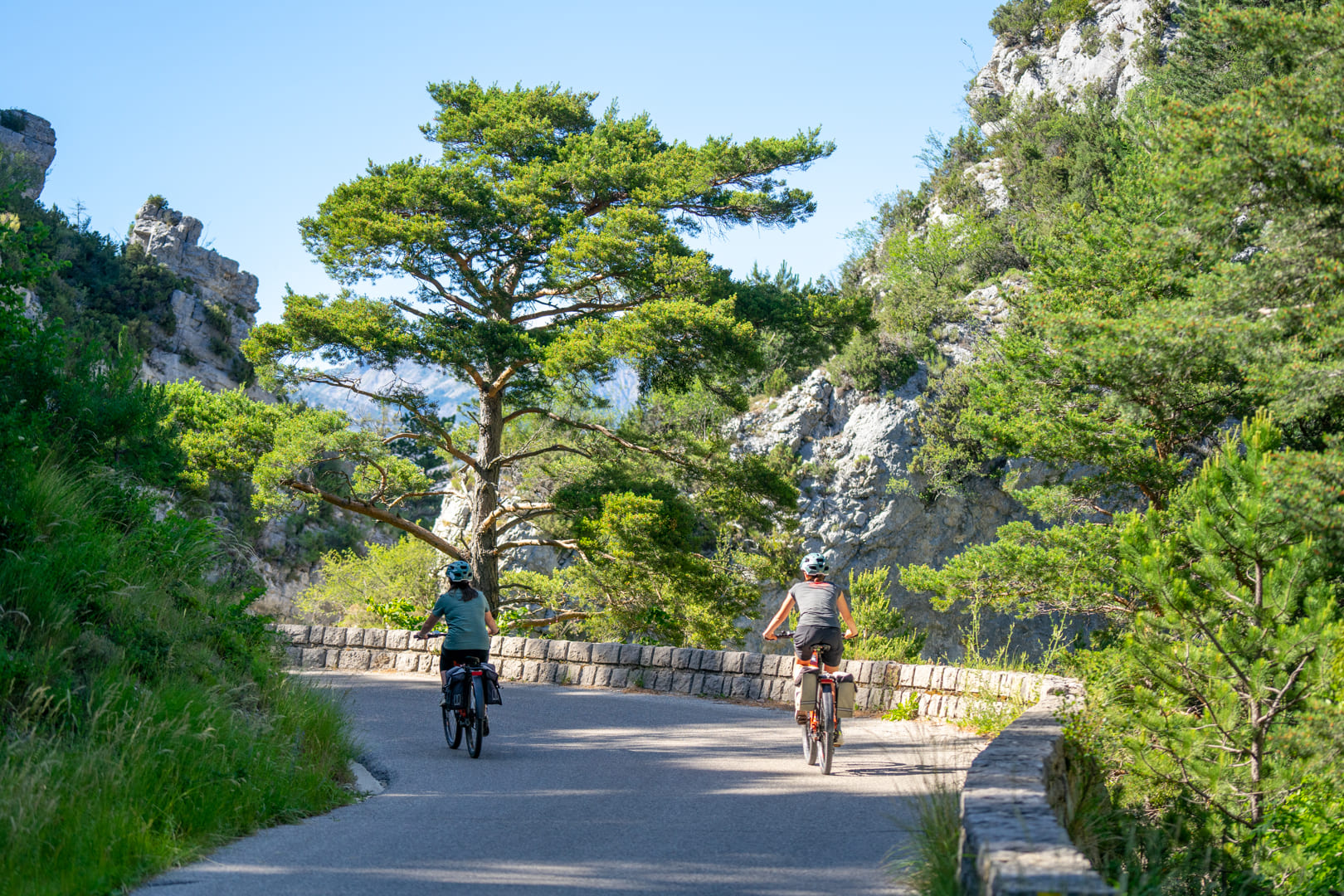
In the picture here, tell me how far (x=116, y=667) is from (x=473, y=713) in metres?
3.13

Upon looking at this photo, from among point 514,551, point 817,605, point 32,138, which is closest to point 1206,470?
point 817,605

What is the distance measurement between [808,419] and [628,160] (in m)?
19.3

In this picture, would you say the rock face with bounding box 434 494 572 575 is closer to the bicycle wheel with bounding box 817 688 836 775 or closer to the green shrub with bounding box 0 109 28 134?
the bicycle wheel with bounding box 817 688 836 775

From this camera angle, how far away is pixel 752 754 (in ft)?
30.7

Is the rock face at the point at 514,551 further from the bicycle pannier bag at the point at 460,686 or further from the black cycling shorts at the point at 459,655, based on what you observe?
the bicycle pannier bag at the point at 460,686

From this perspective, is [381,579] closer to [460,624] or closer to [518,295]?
[518,295]

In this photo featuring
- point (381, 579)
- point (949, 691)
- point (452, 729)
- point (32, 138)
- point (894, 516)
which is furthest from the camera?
point (32, 138)

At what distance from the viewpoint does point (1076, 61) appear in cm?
4678

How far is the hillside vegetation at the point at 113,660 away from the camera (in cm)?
505

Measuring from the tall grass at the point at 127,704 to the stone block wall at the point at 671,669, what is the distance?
2261 millimetres

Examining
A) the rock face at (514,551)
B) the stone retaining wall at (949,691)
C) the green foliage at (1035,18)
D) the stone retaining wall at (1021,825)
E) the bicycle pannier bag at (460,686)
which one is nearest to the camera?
the stone retaining wall at (1021,825)

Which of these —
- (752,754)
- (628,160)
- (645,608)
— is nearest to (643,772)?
(752,754)

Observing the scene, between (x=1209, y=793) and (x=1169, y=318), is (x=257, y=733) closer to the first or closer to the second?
(x=1209, y=793)

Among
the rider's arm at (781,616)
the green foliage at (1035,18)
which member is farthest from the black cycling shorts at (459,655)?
the green foliage at (1035,18)
